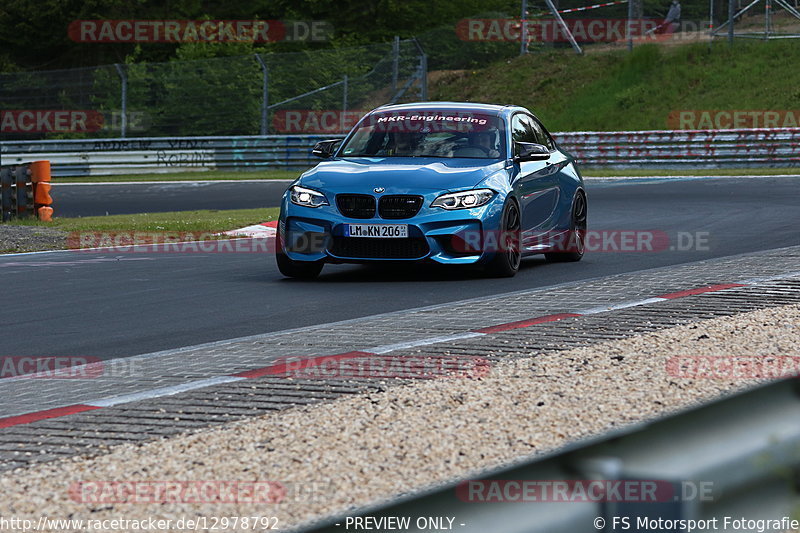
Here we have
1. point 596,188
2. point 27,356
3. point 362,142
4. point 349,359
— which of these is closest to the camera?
point 349,359

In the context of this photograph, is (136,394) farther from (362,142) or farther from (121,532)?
(362,142)

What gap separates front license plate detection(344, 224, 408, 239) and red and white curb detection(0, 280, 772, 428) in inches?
82.9

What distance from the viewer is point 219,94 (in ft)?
116

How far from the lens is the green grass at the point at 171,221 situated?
58.6 ft

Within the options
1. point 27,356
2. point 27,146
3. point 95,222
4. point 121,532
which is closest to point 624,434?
point 121,532

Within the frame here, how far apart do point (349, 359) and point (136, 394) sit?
133cm

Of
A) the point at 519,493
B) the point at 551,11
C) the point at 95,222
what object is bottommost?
the point at 95,222

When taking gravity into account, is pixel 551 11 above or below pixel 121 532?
above

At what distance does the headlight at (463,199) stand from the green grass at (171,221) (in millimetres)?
7061

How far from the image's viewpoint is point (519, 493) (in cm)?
272

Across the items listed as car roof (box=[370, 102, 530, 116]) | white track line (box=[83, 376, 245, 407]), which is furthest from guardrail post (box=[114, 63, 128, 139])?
white track line (box=[83, 376, 245, 407])

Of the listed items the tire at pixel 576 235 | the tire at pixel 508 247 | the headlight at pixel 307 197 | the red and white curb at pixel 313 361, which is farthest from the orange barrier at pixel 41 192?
the red and white curb at pixel 313 361

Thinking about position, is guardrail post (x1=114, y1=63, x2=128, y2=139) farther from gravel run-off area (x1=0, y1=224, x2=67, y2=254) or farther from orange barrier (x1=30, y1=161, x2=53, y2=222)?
gravel run-off area (x1=0, y1=224, x2=67, y2=254)

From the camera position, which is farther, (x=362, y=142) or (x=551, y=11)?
(x=551, y=11)
